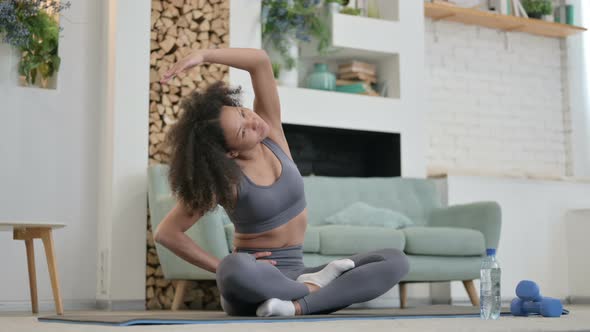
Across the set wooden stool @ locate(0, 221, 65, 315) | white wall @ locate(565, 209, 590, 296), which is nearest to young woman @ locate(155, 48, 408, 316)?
wooden stool @ locate(0, 221, 65, 315)

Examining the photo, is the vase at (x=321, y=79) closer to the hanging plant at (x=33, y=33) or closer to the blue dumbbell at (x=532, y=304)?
the hanging plant at (x=33, y=33)

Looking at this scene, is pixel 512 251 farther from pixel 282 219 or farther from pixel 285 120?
pixel 282 219

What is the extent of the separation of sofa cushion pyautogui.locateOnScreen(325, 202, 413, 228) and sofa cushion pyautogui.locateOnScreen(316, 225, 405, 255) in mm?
349

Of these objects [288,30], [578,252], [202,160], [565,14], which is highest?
[565,14]

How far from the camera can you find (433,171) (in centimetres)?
573

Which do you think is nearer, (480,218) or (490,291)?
(490,291)

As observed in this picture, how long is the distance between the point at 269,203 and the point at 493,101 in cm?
436

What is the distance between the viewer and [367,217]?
4852 mm

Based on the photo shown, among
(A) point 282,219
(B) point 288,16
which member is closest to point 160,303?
(B) point 288,16

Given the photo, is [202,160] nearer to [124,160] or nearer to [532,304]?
A: [532,304]

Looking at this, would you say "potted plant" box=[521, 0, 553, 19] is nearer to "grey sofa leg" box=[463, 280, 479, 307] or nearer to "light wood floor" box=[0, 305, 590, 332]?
"grey sofa leg" box=[463, 280, 479, 307]

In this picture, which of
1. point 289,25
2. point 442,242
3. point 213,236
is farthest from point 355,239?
point 289,25

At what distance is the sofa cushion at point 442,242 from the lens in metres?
4.50

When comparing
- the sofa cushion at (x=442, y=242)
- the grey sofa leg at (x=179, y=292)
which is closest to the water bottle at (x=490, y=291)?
the sofa cushion at (x=442, y=242)
